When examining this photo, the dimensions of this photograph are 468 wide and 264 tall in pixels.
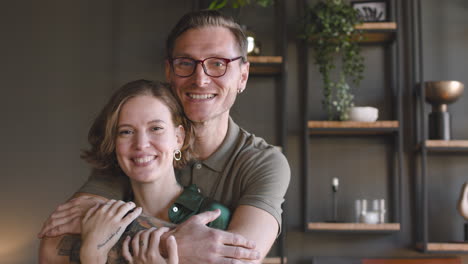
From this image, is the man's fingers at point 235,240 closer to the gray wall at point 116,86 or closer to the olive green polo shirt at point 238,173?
the olive green polo shirt at point 238,173

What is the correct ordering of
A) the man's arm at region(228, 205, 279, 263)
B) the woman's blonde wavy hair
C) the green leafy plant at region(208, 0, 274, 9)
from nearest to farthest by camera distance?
the man's arm at region(228, 205, 279, 263), the woman's blonde wavy hair, the green leafy plant at region(208, 0, 274, 9)

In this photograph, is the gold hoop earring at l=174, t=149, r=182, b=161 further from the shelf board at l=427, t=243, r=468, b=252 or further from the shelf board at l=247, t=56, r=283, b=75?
the shelf board at l=427, t=243, r=468, b=252

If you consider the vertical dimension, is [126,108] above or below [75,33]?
below

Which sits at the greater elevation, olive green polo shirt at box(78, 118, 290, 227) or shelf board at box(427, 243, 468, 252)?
olive green polo shirt at box(78, 118, 290, 227)

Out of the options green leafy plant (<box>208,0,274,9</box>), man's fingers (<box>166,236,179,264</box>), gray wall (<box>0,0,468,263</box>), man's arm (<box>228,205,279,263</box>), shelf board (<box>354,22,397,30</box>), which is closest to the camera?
man's fingers (<box>166,236,179,264</box>)

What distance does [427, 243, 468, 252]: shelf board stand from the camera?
3789 mm

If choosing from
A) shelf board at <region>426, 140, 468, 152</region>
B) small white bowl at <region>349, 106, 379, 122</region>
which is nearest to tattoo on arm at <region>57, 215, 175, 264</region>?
small white bowl at <region>349, 106, 379, 122</region>

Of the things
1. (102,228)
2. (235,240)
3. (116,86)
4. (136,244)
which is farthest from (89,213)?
(116,86)

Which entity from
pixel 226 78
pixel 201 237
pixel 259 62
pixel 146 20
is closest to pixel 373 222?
pixel 259 62

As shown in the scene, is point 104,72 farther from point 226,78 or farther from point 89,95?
point 226,78

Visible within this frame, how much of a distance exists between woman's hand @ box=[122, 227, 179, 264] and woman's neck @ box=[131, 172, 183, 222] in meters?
0.17

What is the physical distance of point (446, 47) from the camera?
14.0 ft

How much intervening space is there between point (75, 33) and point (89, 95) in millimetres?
462

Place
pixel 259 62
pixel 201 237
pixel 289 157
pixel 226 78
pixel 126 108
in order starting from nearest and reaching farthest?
pixel 201 237
pixel 126 108
pixel 226 78
pixel 259 62
pixel 289 157
